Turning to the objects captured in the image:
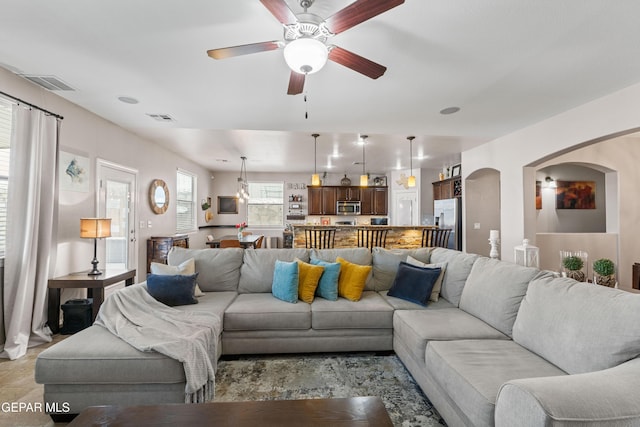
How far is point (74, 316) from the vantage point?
3273 millimetres

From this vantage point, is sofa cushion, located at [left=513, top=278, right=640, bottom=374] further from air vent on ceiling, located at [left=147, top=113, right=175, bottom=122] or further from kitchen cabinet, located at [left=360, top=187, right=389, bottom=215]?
kitchen cabinet, located at [left=360, top=187, right=389, bottom=215]

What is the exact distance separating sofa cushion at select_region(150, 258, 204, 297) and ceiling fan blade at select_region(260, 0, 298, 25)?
7.92 ft

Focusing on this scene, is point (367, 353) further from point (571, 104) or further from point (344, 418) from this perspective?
point (571, 104)

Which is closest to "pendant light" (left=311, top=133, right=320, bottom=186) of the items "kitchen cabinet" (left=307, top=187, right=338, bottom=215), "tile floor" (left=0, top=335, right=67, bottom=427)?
"kitchen cabinet" (left=307, top=187, right=338, bottom=215)

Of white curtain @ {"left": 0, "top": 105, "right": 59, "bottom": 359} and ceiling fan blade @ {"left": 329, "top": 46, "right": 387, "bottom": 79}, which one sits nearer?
ceiling fan blade @ {"left": 329, "top": 46, "right": 387, "bottom": 79}

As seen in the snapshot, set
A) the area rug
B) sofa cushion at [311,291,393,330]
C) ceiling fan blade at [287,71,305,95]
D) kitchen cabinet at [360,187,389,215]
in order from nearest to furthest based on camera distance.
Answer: the area rug < ceiling fan blade at [287,71,305,95] < sofa cushion at [311,291,393,330] < kitchen cabinet at [360,187,389,215]

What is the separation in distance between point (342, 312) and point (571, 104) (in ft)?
11.8

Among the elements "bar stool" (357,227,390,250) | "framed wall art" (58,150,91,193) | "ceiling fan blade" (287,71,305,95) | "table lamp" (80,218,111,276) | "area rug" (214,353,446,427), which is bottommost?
"area rug" (214,353,446,427)

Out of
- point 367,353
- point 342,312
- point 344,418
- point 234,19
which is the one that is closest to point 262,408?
point 344,418

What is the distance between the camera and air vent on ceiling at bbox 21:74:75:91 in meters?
2.84

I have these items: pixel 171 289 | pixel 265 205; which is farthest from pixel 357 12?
pixel 265 205

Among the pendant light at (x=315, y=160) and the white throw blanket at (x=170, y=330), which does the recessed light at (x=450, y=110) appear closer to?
the pendant light at (x=315, y=160)

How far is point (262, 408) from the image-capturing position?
1365mm

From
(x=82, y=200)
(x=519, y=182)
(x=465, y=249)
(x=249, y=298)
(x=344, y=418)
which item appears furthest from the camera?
(x=465, y=249)
